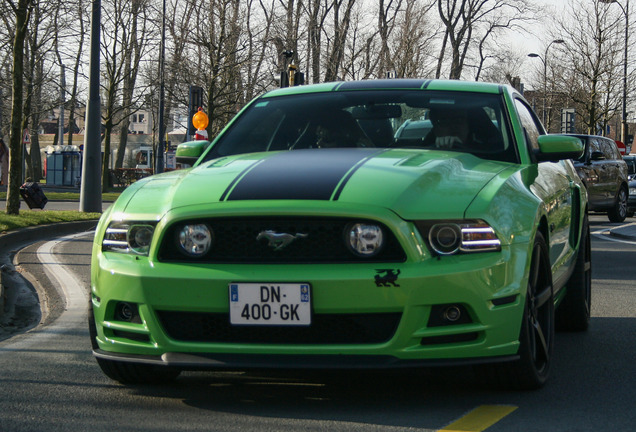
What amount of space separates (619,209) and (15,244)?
44.7 ft

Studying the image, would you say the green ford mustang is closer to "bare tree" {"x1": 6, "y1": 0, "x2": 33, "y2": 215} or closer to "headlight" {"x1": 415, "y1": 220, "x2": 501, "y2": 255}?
"headlight" {"x1": 415, "y1": 220, "x2": 501, "y2": 255}

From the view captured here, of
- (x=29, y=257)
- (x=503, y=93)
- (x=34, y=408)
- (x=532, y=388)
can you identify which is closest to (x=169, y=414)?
(x=34, y=408)

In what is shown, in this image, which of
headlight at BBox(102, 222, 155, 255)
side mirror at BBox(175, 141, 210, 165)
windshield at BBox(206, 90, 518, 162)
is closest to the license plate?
headlight at BBox(102, 222, 155, 255)

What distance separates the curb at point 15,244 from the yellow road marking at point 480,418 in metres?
4.28

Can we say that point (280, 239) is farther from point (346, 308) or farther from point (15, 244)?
point (15, 244)

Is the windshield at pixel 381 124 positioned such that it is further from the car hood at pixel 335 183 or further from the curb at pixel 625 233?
the curb at pixel 625 233

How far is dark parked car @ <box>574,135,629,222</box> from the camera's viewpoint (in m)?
22.1

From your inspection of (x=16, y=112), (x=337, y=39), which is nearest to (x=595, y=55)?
(x=337, y=39)

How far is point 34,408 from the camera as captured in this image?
4.55m

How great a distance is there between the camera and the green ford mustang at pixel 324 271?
4.19 m

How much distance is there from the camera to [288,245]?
14.0ft

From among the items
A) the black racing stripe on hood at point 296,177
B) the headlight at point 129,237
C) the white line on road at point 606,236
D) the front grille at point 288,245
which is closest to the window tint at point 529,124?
the black racing stripe on hood at point 296,177

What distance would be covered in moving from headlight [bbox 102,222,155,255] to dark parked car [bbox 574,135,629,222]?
697 inches

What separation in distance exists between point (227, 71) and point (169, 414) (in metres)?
36.5
